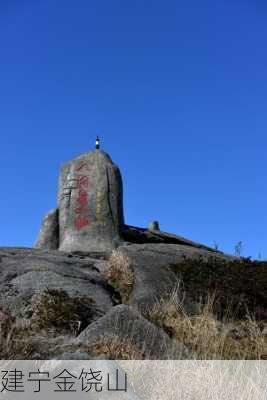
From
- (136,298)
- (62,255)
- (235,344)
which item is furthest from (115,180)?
(235,344)

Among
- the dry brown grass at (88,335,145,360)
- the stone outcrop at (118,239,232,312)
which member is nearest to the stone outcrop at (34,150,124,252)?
the stone outcrop at (118,239,232,312)

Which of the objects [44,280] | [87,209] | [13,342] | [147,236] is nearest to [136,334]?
[13,342]

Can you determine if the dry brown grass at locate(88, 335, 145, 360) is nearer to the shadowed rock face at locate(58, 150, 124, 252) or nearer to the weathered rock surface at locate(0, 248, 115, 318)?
the weathered rock surface at locate(0, 248, 115, 318)

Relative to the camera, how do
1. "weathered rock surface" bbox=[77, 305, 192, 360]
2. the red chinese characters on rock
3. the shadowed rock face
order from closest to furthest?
"weathered rock surface" bbox=[77, 305, 192, 360], the shadowed rock face, the red chinese characters on rock

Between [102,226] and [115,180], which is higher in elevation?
[115,180]

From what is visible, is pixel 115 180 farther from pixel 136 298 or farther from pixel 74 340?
pixel 74 340

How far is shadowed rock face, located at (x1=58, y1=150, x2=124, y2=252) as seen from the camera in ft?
61.9

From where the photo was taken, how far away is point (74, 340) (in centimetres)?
726

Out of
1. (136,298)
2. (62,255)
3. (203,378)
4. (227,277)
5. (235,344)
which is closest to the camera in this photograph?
(203,378)

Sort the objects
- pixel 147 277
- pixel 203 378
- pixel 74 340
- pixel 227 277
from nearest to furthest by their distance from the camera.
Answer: pixel 203 378 → pixel 74 340 → pixel 147 277 → pixel 227 277

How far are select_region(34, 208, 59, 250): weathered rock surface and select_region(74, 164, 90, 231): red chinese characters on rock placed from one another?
122cm

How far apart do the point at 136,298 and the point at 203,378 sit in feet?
15.5

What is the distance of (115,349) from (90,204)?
1235cm

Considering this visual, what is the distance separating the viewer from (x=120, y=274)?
12.4 meters
